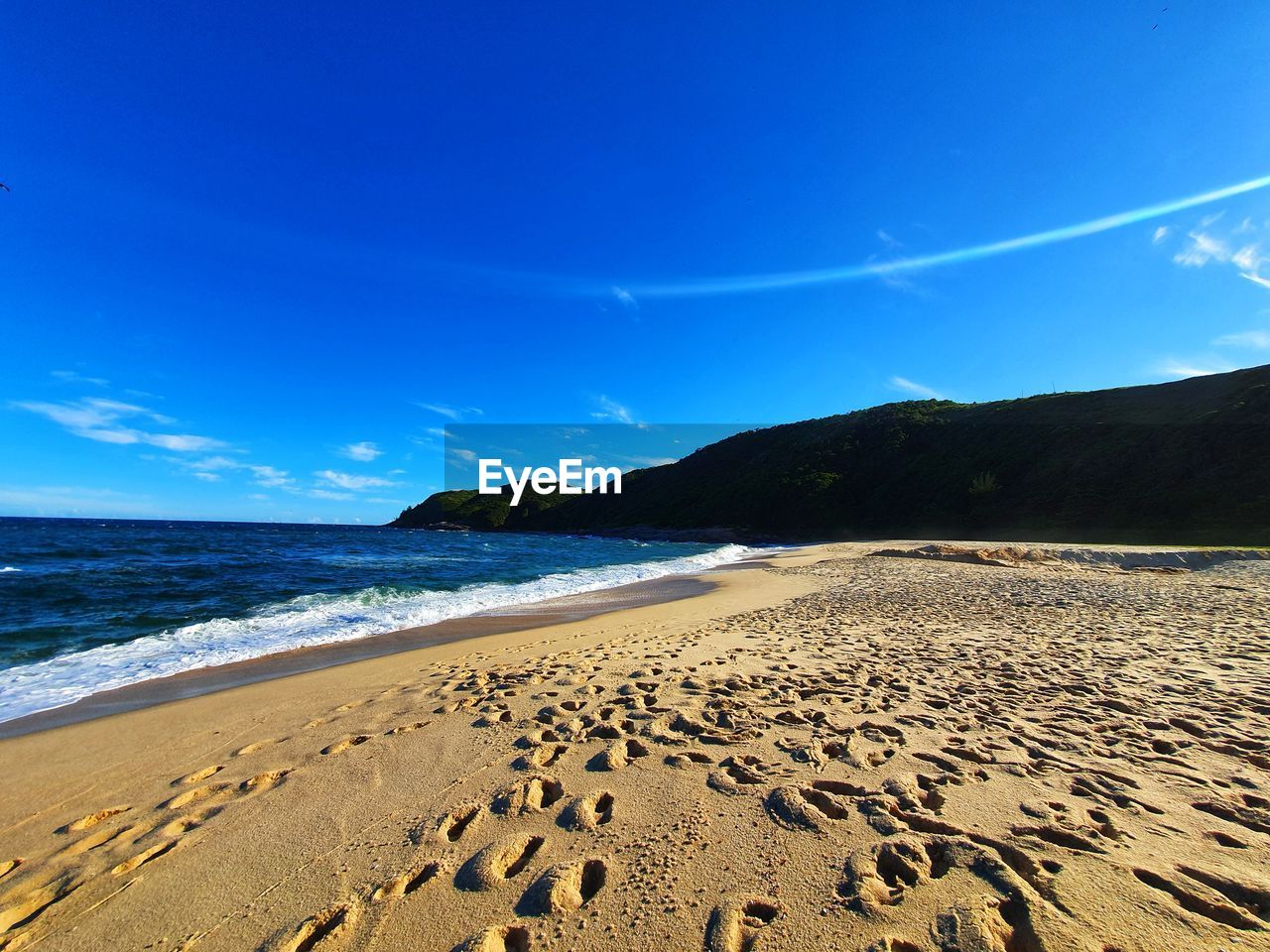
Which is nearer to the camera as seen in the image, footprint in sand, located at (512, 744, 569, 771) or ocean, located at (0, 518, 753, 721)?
footprint in sand, located at (512, 744, 569, 771)

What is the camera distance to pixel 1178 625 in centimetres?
824

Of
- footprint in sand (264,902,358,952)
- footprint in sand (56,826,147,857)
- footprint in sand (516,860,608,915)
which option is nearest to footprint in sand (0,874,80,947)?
footprint in sand (56,826,147,857)

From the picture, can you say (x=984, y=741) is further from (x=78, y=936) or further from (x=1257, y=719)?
(x=78, y=936)

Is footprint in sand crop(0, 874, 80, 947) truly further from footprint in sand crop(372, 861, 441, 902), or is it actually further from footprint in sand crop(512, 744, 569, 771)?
footprint in sand crop(512, 744, 569, 771)

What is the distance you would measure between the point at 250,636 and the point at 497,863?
423 inches

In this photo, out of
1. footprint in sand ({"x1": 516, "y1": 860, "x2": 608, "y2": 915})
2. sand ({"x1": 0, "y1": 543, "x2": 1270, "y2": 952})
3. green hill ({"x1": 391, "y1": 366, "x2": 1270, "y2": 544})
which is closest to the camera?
sand ({"x1": 0, "y1": 543, "x2": 1270, "y2": 952})

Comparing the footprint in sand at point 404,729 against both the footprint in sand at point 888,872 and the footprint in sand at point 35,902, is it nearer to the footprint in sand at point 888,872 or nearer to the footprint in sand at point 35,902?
the footprint in sand at point 35,902

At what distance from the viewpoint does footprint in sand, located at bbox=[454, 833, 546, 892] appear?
268 centimetres

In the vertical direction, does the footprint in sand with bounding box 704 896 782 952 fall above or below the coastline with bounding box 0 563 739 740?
above

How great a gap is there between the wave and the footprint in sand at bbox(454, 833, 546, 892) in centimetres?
767

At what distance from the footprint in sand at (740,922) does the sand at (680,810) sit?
0.01 metres

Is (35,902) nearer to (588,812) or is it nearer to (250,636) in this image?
(588,812)

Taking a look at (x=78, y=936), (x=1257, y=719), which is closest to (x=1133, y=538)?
(x=1257, y=719)

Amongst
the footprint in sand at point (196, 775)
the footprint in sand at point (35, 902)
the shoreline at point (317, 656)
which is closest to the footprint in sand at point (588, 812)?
the footprint in sand at point (35, 902)
